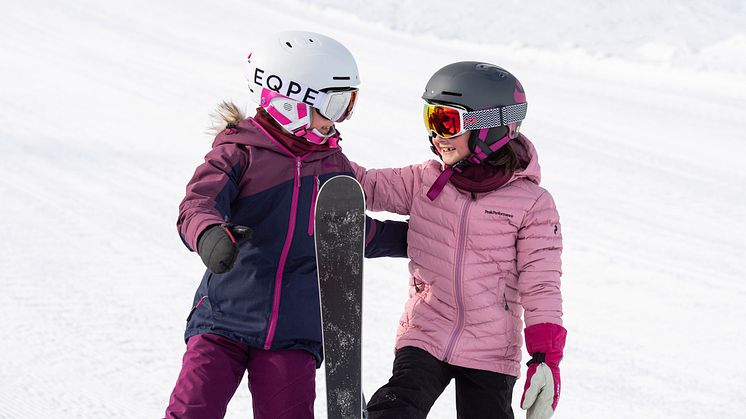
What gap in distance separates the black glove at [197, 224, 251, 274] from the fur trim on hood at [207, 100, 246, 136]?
2.01 ft

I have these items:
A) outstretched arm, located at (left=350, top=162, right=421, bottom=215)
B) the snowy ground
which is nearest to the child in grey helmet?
outstretched arm, located at (left=350, top=162, right=421, bottom=215)

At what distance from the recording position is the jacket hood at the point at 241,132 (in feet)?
10.1

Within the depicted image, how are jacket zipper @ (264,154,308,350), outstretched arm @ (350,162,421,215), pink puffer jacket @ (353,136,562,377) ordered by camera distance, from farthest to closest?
outstretched arm @ (350,162,421,215)
pink puffer jacket @ (353,136,562,377)
jacket zipper @ (264,154,308,350)

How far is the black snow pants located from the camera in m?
3.12

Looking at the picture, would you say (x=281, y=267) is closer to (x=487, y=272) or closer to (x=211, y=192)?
(x=211, y=192)

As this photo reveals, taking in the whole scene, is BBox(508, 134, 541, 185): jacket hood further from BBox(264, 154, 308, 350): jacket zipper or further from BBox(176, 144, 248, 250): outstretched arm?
BBox(176, 144, 248, 250): outstretched arm

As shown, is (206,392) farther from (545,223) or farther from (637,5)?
(637,5)

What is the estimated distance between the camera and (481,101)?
3334 millimetres

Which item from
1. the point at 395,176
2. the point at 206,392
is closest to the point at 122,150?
the point at 395,176

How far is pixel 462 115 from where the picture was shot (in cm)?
333

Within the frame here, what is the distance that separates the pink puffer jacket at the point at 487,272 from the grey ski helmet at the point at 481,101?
15cm

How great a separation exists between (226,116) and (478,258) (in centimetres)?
104

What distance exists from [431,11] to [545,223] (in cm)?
1286

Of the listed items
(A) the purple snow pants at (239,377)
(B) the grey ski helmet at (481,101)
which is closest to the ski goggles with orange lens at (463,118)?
(B) the grey ski helmet at (481,101)
